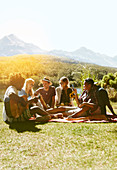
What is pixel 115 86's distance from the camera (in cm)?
1598

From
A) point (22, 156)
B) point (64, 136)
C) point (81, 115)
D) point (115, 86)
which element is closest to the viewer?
point (22, 156)

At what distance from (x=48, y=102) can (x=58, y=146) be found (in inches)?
132

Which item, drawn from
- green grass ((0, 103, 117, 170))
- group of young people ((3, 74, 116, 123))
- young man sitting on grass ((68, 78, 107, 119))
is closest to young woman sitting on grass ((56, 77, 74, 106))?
group of young people ((3, 74, 116, 123))

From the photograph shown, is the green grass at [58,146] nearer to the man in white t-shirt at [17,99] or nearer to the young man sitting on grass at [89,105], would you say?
the man in white t-shirt at [17,99]

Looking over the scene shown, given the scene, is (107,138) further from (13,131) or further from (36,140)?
(13,131)

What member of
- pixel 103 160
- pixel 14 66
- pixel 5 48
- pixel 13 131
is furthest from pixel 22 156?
pixel 5 48

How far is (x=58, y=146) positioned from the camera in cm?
387

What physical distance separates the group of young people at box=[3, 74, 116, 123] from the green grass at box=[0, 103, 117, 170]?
446 mm

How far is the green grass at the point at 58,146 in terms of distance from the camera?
309 cm

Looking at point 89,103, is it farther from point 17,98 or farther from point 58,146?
point 58,146

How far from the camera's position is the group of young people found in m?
5.60

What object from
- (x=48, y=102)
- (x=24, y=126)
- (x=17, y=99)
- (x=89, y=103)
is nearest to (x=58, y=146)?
(x=24, y=126)

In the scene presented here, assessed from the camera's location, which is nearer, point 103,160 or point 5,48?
point 103,160

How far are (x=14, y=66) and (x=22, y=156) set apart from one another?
23446 millimetres
